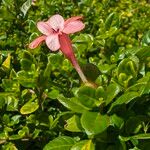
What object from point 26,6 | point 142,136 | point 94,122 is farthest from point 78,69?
point 26,6

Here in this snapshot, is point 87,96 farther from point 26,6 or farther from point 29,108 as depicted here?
point 26,6

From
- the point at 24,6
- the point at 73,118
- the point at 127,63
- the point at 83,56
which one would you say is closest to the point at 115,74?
the point at 127,63

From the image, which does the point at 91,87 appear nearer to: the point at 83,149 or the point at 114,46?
the point at 83,149

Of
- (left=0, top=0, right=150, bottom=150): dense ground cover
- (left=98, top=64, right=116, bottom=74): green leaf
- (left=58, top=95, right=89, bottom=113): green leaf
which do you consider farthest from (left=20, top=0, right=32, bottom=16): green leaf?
(left=58, top=95, right=89, bottom=113): green leaf

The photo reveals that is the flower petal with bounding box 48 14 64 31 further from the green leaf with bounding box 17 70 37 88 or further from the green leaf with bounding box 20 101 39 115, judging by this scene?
the green leaf with bounding box 20 101 39 115

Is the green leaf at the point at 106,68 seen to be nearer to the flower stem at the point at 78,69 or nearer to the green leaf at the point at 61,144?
the flower stem at the point at 78,69

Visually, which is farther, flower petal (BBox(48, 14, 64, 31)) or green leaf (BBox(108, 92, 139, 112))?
flower petal (BBox(48, 14, 64, 31))
